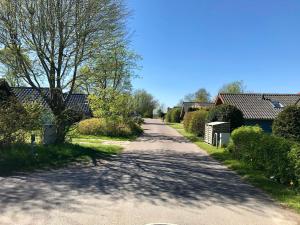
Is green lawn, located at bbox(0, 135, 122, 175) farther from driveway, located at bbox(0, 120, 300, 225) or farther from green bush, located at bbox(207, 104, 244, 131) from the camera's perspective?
green bush, located at bbox(207, 104, 244, 131)

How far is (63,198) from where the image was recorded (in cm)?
837

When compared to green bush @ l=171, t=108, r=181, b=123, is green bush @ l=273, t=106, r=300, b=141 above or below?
below

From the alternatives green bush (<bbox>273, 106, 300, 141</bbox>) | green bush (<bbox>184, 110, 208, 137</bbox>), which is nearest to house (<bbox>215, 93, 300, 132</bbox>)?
green bush (<bbox>184, 110, 208, 137</bbox>)

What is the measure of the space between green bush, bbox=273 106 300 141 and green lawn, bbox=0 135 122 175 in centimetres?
776

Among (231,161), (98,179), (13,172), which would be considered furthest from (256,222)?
(231,161)

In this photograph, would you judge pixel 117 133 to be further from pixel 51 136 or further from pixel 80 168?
pixel 80 168

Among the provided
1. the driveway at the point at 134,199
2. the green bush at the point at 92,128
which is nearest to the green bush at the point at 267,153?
the driveway at the point at 134,199

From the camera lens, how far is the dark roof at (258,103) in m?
34.8

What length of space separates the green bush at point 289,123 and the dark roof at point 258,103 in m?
16.0

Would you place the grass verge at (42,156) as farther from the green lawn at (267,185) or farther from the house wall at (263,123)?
the house wall at (263,123)

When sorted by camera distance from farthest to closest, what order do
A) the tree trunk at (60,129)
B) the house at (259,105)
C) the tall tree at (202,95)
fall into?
the tall tree at (202,95), the house at (259,105), the tree trunk at (60,129)

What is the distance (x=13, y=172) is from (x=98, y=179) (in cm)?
260

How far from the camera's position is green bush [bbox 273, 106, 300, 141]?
17.6 metres

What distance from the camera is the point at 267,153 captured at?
12.6 m
